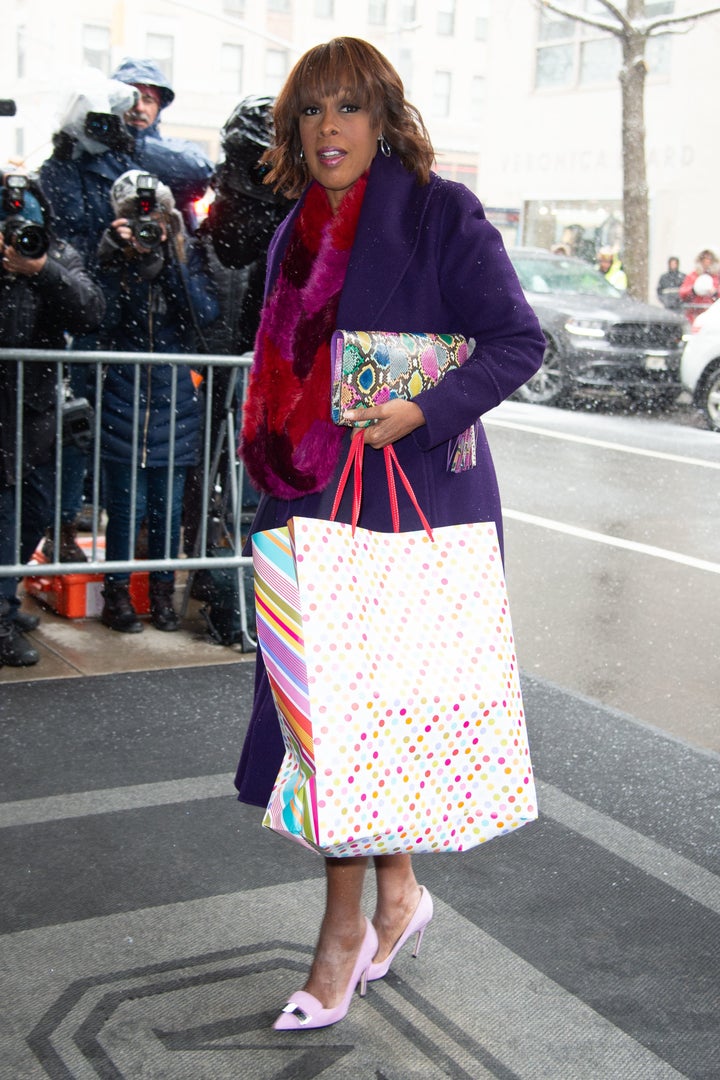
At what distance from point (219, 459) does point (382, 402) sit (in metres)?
3.23

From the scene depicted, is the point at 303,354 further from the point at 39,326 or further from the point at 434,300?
the point at 39,326

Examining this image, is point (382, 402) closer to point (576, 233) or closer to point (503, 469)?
point (503, 469)

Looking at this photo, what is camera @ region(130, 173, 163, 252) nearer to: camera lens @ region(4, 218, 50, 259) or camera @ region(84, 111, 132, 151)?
camera lens @ region(4, 218, 50, 259)

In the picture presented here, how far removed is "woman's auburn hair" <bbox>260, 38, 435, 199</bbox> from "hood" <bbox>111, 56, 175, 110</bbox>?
170 inches

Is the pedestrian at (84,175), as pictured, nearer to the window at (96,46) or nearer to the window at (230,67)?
the window at (230,67)

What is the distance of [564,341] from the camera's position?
1617cm

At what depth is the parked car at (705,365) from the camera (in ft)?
47.7

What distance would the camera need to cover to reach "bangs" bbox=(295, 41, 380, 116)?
2775 mm

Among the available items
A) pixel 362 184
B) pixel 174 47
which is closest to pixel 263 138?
pixel 362 184

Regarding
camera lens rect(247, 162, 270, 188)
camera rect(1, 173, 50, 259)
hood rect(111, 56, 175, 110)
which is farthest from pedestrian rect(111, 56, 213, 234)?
camera rect(1, 173, 50, 259)

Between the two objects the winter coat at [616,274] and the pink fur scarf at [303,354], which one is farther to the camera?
the winter coat at [616,274]

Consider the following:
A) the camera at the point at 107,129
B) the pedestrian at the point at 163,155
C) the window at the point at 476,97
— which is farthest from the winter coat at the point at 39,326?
the window at the point at 476,97

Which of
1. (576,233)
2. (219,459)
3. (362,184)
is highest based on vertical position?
(576,233)

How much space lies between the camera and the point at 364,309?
2.79 metres
